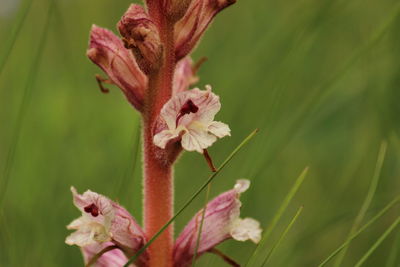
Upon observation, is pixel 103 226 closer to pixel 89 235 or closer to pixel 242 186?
pixel 89 235

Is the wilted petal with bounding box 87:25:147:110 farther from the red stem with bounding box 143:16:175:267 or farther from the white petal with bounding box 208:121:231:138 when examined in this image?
the white petal with bounding box 208:121:231:138

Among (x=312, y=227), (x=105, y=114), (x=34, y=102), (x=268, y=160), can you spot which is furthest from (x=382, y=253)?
(x=34, y=102)

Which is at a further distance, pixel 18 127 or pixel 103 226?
pixel 18 127

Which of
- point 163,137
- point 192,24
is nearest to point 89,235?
point 163,137

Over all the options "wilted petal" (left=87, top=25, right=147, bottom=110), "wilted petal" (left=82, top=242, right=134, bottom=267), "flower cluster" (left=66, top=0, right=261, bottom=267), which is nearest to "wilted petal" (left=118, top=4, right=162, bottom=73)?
"flower cluster" (left=66, top=0, right=261, bottom=267)

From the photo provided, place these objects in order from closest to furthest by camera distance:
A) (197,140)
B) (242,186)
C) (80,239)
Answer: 1. (197,140)
2. (80,239)
3. (242,186)

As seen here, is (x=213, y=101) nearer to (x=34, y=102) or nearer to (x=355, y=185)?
(x=355, y=185)

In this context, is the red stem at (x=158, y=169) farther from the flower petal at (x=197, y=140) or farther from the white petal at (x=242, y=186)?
the white petal at (x=242, y=186)
